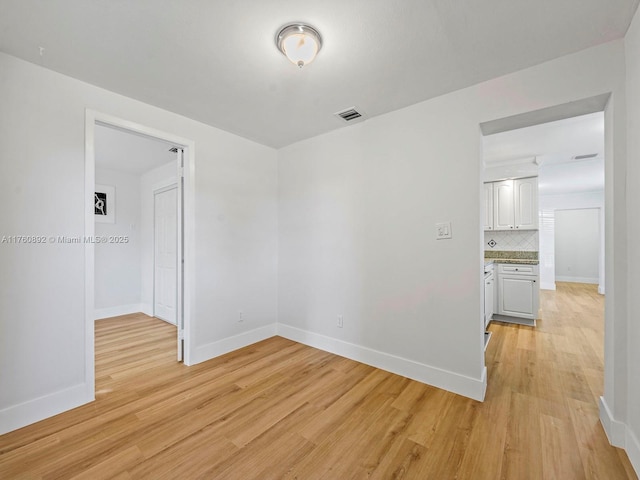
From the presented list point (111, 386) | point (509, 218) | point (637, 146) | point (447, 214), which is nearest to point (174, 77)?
point (447, 214)

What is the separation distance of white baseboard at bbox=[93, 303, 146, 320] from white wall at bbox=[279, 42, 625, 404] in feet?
11.2

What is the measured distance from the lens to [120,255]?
4.95 m

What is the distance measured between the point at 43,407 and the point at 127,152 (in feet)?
10.5

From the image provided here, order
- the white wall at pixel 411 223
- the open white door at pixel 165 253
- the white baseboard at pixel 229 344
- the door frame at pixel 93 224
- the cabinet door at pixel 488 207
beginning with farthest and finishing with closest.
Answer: the cabinet door at pixel 488 207, the open white door at pixel 165 253, the white baseboard at pixel 229 344, the door frame at pixel 93 224, the white wall at pixel 411 223

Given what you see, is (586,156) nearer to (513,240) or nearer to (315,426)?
(513,240)

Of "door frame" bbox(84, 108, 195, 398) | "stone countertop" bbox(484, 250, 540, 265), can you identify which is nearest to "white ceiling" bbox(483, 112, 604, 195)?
"stone countertop" bbox(484, 250, 540, 265)

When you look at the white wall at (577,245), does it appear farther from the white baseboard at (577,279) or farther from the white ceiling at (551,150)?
the white ceiling at (551,150)

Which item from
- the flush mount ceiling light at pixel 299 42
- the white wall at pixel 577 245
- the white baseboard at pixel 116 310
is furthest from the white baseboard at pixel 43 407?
the white wall at pixel 577 245

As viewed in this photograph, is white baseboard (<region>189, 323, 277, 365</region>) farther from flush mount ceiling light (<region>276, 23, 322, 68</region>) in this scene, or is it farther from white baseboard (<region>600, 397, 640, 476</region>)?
white baseboard (<region>600, 397, 640, 476</region>)

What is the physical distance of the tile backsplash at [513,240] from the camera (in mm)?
4590

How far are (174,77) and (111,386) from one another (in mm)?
2642

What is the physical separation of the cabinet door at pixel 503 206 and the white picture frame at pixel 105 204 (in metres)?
6.64

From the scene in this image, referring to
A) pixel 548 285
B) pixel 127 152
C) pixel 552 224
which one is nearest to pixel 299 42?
pixel 127 152

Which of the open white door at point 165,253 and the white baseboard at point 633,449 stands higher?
the open white door at point 165,253
